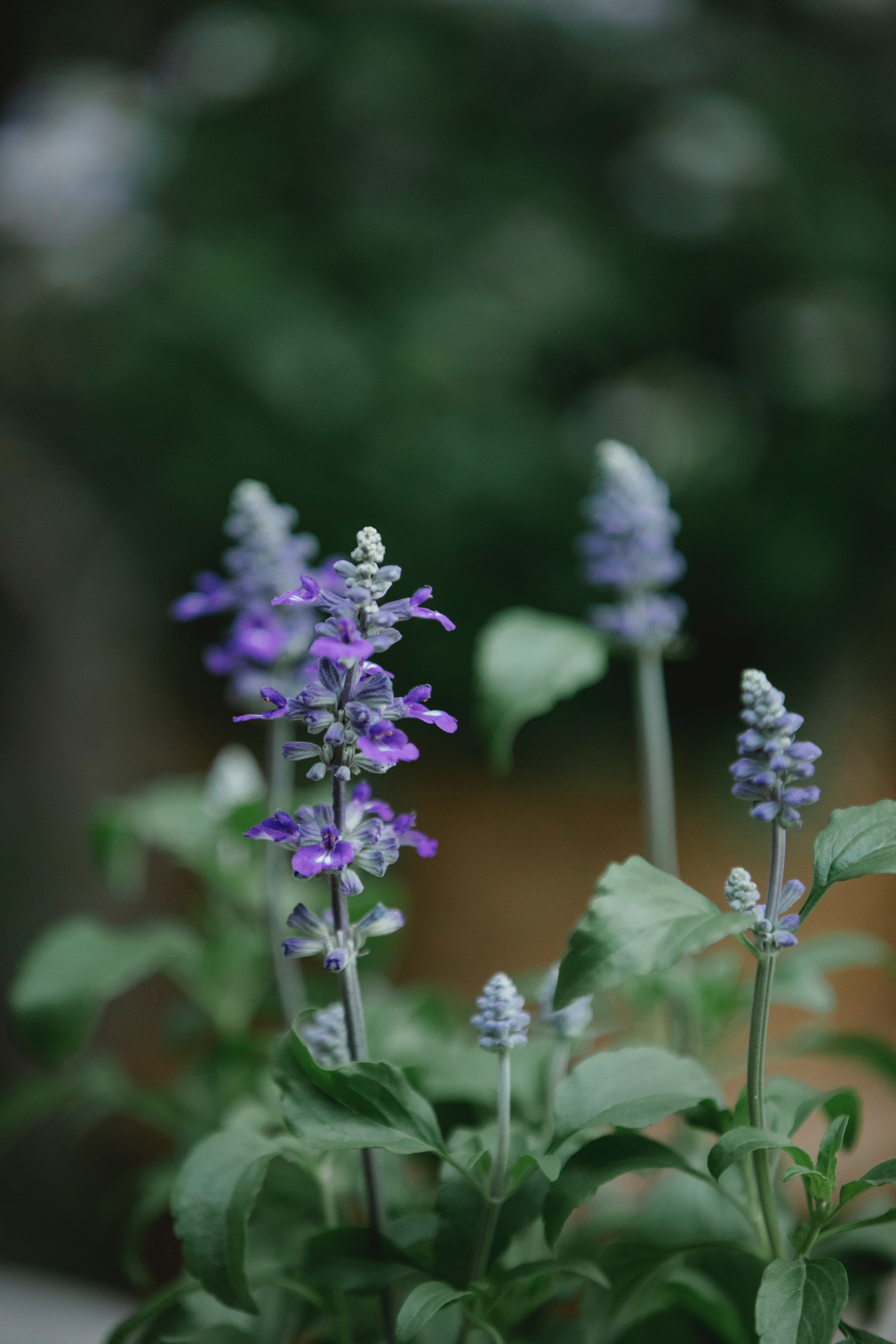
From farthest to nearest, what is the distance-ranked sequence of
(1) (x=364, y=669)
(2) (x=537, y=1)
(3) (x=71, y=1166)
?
(2) (x=537, y=1) → (3) (x=71, y=1166) → (1) (x=364, y=669)

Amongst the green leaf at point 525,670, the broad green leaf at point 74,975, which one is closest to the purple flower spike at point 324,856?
the green leaf at point 525,670

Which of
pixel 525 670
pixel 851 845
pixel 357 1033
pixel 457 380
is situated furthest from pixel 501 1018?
pixel 457 380

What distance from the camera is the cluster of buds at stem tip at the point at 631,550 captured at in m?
0.74

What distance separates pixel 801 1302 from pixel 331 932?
239 mm

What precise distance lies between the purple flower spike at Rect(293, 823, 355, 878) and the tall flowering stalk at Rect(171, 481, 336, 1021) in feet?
0.57

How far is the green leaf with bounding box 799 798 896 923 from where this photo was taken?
0.44m

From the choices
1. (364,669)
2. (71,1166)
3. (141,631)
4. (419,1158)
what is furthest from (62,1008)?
(141,631)

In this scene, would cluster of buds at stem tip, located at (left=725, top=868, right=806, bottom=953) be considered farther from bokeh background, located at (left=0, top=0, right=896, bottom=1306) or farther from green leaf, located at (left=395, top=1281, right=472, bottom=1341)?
bokeh background, located at (left=0, top=0, right=896, bottom=1306)

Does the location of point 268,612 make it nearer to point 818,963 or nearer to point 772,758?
point 772,758

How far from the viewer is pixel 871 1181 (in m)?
0.45

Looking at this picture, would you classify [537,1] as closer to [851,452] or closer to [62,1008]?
[851,452]

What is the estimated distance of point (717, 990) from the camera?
73 cm

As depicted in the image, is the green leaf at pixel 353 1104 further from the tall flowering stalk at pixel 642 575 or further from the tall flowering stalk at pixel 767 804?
the tall flowering stalk at pixel 642 575

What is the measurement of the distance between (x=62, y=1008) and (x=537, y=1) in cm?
178
